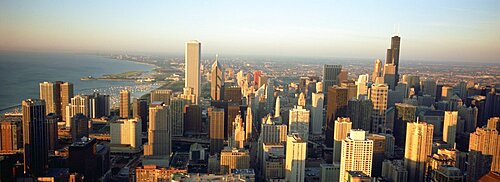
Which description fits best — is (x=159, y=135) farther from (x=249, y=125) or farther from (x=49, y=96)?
(x=49, y=96)

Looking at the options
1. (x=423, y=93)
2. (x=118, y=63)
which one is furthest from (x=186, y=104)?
(x=423, y=93)

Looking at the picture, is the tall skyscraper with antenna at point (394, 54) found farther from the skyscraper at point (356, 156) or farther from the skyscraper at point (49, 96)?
the skyscraper at point (49, 96)

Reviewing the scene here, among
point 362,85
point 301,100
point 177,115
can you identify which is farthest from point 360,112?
point 177,115

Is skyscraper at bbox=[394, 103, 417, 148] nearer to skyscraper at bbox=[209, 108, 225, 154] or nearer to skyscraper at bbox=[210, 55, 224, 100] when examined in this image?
skyscraper at bbox=[209, 108, 225, 154]

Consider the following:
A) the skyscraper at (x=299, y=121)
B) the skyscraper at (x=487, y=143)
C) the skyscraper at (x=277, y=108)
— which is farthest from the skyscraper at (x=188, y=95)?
the skyscraper at (x=487, y=143)

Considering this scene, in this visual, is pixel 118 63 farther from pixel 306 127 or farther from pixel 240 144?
pixel 306 127
